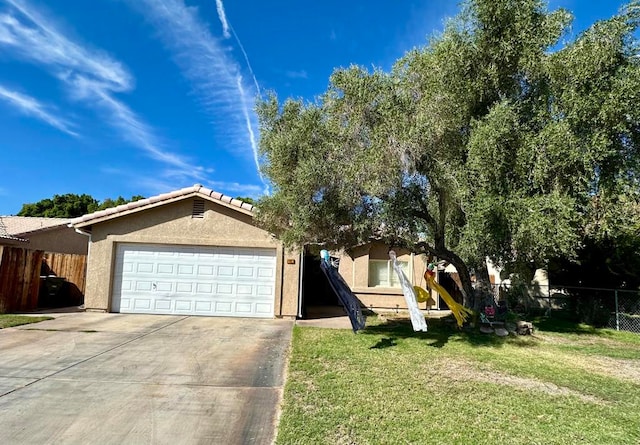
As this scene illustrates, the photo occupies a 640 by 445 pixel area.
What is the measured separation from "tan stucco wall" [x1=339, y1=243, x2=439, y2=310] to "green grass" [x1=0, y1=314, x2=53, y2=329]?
10066mm

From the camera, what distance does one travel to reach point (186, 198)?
13711 millimetres

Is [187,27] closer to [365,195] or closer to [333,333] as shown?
[365,195]

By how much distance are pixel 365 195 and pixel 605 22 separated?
21.4ft

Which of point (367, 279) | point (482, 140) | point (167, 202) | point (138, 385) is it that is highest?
point (482, 140)

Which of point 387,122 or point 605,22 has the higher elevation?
point 605,22

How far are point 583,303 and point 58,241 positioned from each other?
23.3m

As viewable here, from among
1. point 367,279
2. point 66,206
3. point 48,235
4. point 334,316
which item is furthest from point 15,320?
point 66,206

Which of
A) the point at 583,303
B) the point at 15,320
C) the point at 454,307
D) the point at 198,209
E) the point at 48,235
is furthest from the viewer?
the point at 48,235

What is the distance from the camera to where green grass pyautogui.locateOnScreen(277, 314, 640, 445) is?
4.68 m

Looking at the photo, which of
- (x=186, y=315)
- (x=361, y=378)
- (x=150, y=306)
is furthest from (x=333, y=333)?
(x=150, y=306)

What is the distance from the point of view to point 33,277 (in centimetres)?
1411

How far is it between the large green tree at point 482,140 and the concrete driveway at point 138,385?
11.0ft

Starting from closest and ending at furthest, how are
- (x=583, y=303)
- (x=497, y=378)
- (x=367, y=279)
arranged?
(x=497, y=378), (x=583, y=303), (x=367, y=279)

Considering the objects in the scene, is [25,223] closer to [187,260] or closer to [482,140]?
[187,260]
